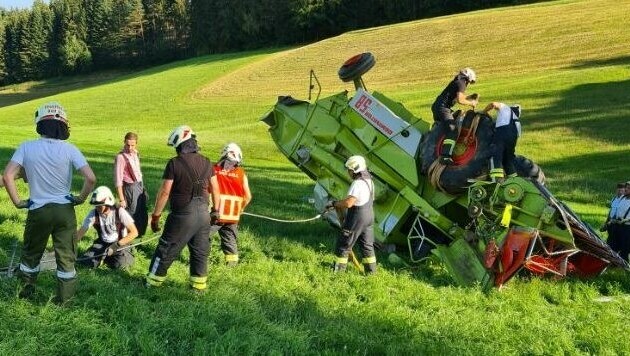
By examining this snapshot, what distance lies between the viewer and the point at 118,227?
750 cm

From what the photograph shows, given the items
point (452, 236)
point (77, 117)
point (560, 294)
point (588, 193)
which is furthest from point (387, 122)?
point (77, 117)

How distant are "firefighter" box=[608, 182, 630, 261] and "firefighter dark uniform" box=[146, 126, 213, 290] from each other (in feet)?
20.3

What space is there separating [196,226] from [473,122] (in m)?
3.61

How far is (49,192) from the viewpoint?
524 cm

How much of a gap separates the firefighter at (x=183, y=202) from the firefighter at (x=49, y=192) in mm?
899

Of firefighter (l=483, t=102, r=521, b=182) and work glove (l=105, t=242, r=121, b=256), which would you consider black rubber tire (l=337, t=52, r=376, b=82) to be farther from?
work glove (l=105, t=242, r=121, b=256)

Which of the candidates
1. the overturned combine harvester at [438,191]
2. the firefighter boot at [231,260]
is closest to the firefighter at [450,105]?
the overturned combine harvester at [438,191]

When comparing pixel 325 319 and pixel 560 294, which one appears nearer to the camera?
pixel 325 319

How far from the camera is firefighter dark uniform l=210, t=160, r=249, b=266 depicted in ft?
25.2

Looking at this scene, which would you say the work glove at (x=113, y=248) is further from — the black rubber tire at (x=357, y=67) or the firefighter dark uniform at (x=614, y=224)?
the firefighter dark uniform at (x=614, y=224)

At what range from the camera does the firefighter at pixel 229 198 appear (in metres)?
7.67

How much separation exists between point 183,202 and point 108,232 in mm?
1712

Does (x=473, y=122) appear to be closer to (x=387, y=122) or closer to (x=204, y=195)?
(x=387, y=122)

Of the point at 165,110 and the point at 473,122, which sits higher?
the point at 473,122
